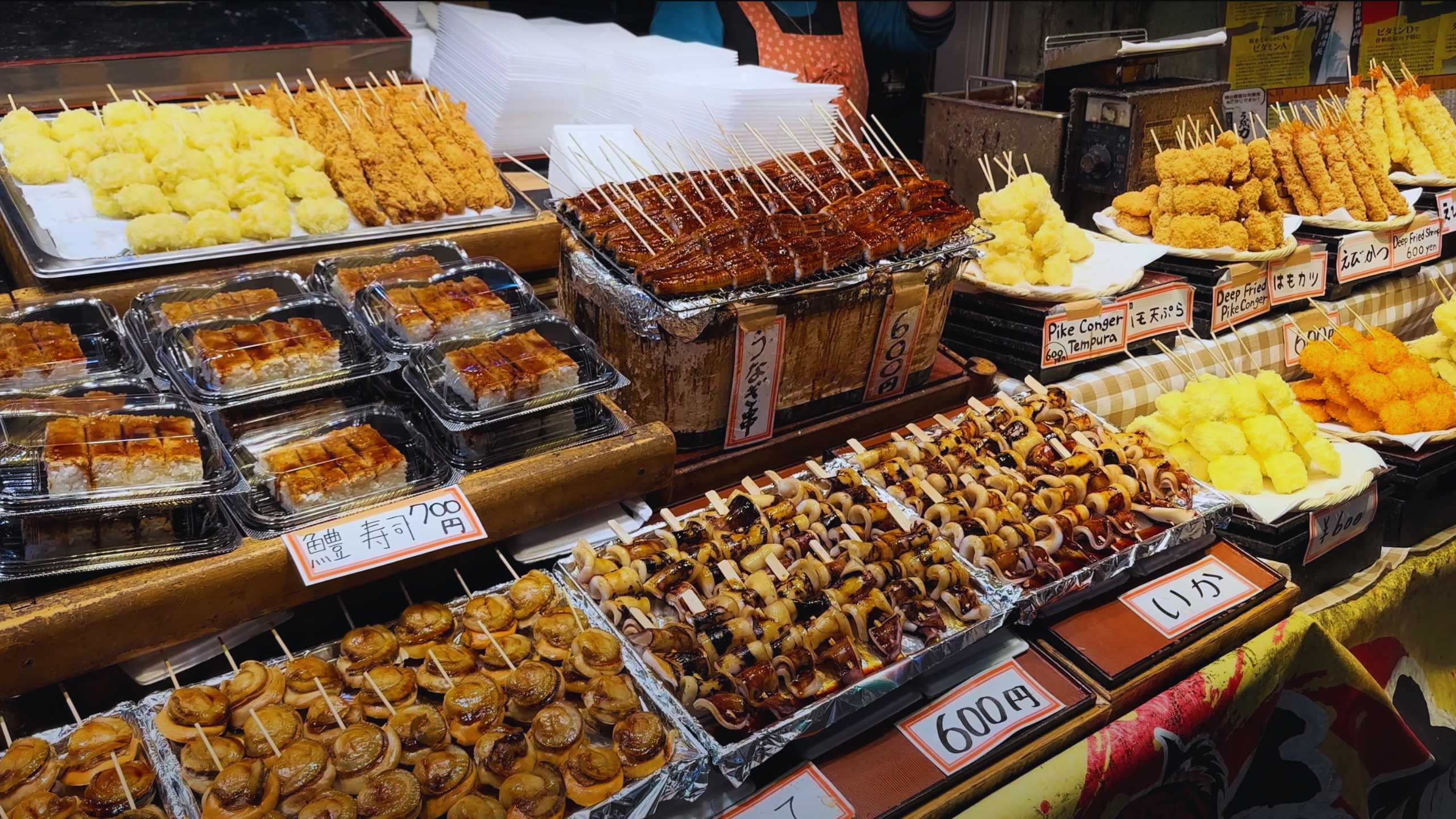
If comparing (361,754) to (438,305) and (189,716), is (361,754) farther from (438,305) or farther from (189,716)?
(438,305)

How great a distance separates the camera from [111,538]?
194cm

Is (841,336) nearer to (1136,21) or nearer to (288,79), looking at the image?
(288,79)

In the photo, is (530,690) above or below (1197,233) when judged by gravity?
below

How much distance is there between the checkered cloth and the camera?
3334 mm

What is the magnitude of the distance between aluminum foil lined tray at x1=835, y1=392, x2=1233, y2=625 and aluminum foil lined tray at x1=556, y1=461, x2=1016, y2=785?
7 cm

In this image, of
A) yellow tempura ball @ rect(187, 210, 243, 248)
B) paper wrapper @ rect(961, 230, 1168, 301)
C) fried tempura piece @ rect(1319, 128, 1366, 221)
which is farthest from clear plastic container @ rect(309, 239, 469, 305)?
fried tempura piece @ rect(1319, 128, 1366, 221)

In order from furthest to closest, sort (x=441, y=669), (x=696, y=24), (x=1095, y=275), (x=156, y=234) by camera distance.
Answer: (x=696, y=24) → (x=1095, y=275) → (x=156, y=234) → (x=441, y=669)

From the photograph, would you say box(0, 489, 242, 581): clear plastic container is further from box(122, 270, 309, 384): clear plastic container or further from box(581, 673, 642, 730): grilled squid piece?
box(581, 673, 642, 730): grilled squid piece

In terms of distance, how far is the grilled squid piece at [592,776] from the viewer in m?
1.78

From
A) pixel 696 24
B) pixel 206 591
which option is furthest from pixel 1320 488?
pixel 696 24

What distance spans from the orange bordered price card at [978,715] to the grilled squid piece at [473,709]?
2.76 feet

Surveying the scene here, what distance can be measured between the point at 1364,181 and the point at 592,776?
397 centimetres

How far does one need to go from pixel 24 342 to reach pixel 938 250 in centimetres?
233

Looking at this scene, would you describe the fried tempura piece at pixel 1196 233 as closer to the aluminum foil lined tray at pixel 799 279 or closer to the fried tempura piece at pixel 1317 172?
the fried tempura piece at pixel 1317 172
